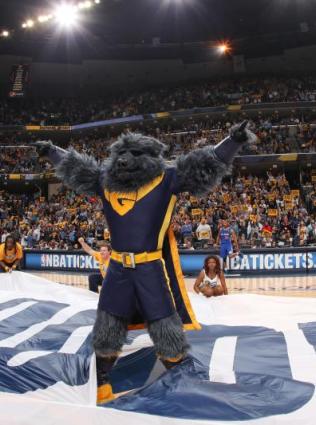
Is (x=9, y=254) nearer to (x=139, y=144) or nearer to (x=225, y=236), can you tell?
(x=139, y=144)

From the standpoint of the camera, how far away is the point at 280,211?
15625mm

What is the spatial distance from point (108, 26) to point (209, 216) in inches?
566

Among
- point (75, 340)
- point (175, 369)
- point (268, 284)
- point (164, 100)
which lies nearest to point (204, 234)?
point (268, 284)

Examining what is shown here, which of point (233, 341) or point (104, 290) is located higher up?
point (104, 290)

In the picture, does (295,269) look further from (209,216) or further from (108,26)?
(108,26)

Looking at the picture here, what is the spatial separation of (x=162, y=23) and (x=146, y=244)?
23.0 meters

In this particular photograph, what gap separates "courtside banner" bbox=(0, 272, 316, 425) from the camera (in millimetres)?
2156

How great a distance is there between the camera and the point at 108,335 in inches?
107

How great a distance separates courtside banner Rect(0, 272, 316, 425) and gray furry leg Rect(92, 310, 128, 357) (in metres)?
0.23

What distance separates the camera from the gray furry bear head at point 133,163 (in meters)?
2.79

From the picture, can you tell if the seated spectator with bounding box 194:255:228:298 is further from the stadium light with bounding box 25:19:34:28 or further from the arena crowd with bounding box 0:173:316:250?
the stadium light with bounding box 25:19:34:28

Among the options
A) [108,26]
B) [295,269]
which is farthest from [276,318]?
[108,26]

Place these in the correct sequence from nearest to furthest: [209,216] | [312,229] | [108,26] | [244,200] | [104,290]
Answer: [104,290] < [312,229] < [209,216] < [244,200] < [108,26]

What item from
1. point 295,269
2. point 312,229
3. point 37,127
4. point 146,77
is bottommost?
point 295,269
